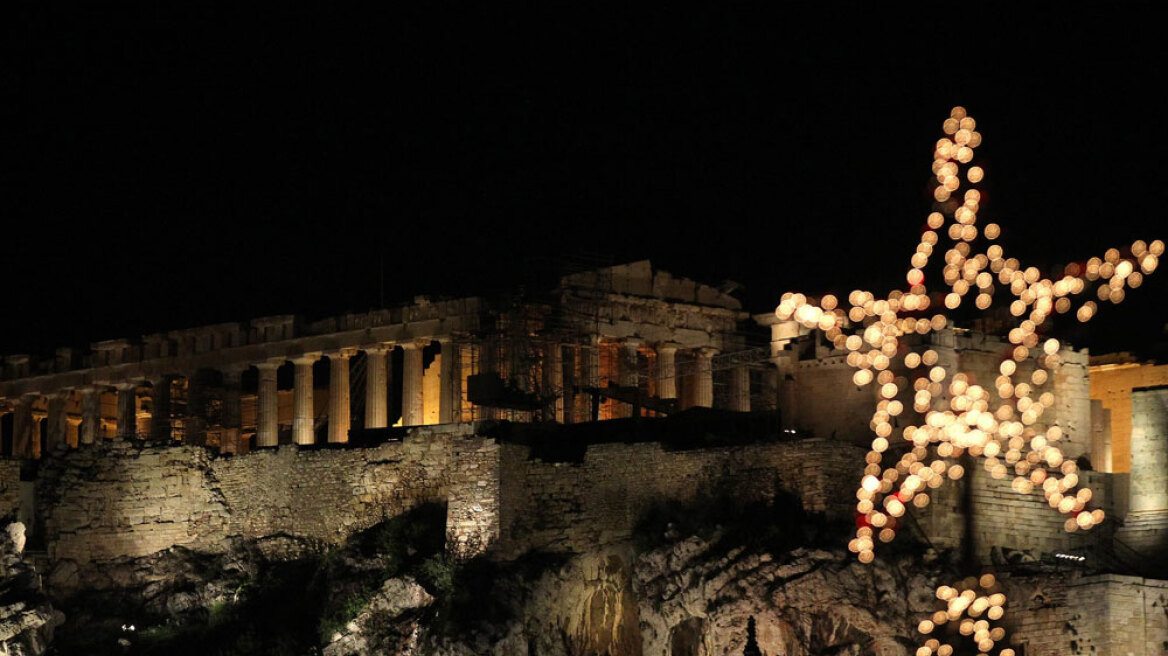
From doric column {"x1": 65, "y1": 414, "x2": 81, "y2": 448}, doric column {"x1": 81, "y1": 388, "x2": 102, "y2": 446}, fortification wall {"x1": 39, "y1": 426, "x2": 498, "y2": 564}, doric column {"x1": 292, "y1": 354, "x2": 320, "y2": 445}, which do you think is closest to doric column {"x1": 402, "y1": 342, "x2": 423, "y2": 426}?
doric column {"x1": 292, "y1": 354, "x2": 320, "y2": 445}

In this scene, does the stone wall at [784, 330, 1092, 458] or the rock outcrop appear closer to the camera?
the rock outcrop

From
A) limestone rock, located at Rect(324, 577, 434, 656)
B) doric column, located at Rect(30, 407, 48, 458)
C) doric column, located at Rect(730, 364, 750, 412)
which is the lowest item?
limestone rock, located at Rect(324, 577, 434, 656)

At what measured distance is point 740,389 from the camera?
71.6 metres

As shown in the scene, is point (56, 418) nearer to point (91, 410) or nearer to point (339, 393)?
point (91, 410)

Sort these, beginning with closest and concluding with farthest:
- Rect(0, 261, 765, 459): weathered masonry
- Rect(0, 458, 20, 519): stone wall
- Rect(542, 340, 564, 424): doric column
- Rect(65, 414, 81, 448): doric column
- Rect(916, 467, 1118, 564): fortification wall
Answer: Rect(916, 467, 1118, 564): fortification wall → Rect(0, 458, 20, 519): stone wall → Rect(542, 340, 564, 424): doric column → Rect(0, 261, 765, 459): weathered masonry → Rect(65, 414, 81, 448): doric column

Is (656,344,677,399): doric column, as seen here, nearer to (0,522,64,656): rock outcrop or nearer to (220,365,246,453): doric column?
(220,365,246,453): doric column

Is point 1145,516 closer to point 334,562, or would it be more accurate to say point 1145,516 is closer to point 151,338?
point 334,562

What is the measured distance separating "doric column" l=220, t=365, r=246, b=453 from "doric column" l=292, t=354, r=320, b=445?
8.84 ft

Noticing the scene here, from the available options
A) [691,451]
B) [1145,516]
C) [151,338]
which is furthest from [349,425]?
[1145,516]

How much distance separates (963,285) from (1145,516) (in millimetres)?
13412

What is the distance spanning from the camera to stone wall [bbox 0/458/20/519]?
6329 centimetres

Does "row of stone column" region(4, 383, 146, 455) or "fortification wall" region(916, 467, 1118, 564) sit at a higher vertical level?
"row of stone column" region(4, 383, 146, 455)

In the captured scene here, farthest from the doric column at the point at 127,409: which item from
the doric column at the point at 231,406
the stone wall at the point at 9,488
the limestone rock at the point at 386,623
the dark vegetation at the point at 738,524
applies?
the dark vegetation at the point at 738,524

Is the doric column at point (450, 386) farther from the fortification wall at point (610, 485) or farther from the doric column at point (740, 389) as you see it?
the fortification wall at point (610, 485)
